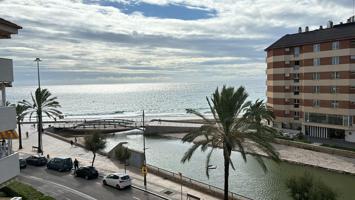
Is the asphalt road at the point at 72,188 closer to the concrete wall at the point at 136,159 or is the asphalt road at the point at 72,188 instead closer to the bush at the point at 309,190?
the concrete wall at the point at 136,159

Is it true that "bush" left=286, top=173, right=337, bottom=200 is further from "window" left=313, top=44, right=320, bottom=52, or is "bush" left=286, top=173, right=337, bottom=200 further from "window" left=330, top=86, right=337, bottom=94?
"window" left=313, top=44, right=320, bottom=52

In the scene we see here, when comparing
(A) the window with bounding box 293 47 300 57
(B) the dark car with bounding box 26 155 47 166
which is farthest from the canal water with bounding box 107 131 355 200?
(A) the window with bounding box 293 47 300 57

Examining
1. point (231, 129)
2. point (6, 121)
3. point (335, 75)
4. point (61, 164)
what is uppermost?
point (335, 75)

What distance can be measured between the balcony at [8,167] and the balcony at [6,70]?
3.40 metres

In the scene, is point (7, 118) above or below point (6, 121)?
above

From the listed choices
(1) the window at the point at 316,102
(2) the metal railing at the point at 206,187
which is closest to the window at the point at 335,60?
(1) the window at the point at 316,102

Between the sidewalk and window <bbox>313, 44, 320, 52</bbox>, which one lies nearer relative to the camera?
the sidewalk

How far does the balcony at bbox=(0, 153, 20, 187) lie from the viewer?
14381 millimetres

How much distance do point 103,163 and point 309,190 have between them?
90.7ft

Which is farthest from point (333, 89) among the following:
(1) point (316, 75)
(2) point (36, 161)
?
(2) point (36, 161)

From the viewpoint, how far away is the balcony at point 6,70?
1415 cm

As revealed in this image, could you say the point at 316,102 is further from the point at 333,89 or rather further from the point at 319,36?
the point at 319,36

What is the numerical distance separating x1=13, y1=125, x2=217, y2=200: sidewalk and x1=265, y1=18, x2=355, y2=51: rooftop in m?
35.7

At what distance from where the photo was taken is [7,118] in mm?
14516
